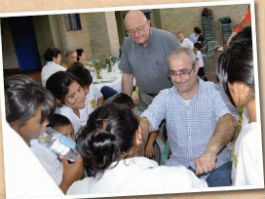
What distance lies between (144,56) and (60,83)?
1.51 feet

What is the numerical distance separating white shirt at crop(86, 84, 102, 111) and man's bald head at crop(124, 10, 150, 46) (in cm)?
33

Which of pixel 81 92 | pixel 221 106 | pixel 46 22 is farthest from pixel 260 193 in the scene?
pixel 46 22

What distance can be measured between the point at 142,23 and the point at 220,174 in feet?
2.87

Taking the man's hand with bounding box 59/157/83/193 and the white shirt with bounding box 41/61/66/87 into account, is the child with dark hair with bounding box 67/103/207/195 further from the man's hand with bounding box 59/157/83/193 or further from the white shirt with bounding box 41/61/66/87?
the white shirt with bounding box 41/61/66/87

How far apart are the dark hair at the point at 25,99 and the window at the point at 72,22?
0.33 meters

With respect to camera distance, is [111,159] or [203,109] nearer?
[111,159]

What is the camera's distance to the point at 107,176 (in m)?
1.35

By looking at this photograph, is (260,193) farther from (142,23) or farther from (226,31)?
(142,23)

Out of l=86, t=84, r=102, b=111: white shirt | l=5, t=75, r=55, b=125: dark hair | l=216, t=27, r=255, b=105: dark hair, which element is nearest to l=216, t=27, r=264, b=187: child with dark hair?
l=216, t=27, r=255, b=105: dark hair

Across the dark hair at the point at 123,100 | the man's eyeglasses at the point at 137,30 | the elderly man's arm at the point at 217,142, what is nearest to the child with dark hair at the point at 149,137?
the dark hair at the point at 123,100

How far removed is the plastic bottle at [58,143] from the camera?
149cm

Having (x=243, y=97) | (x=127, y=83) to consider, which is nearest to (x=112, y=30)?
(x=127, y=83)

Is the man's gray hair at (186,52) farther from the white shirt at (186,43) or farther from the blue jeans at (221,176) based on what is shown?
the blue jeans at (221,176)

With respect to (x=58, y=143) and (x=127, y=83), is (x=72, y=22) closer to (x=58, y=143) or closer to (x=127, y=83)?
(x=127, y=83)
